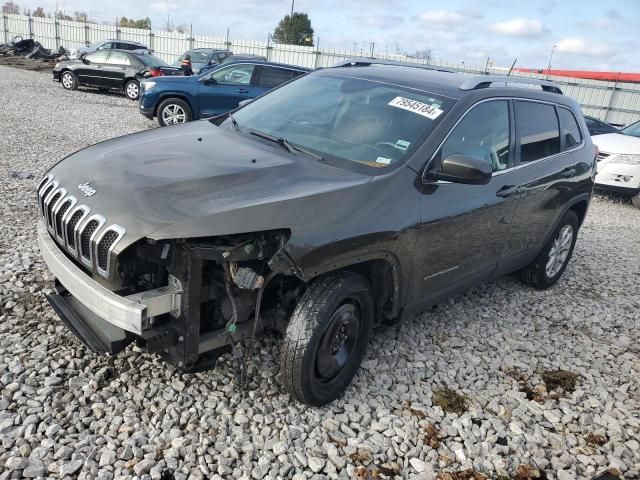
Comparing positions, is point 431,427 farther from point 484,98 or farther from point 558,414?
point 484,98

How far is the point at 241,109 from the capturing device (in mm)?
4266

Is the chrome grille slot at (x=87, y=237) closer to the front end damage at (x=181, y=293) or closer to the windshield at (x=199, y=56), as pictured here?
the front end damage at (x=181, y=293)

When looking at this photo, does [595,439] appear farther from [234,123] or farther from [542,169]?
[234,123]

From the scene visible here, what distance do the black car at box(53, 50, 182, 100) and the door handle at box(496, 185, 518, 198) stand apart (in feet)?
48.9

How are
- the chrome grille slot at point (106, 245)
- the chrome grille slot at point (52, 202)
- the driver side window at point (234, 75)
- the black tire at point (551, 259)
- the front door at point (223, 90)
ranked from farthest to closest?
the driver side window at point (234, 75) → the front door at point (223, 90) → the black tire at point (551, 259) → the chrome grille slot at point (52, 202) → the chrome grille slot at point (106, 245)

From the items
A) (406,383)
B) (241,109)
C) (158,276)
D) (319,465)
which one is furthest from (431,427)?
(241,109)

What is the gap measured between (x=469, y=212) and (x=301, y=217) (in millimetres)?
1474

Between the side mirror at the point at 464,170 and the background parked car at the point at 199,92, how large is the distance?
867 cm

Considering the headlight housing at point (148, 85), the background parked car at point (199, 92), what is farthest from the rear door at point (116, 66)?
the headlight housing at point (148, 85)

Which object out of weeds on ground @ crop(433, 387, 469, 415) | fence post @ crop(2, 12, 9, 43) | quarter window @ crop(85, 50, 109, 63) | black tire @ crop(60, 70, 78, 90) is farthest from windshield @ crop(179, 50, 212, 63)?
fence post @ crop(2, 12, 9, 43)

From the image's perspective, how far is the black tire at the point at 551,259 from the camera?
5043 mm

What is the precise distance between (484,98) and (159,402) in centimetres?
293

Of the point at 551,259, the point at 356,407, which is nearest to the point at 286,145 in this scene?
the point at 356,407

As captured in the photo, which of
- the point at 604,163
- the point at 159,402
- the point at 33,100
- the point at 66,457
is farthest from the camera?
the point at 33,100
